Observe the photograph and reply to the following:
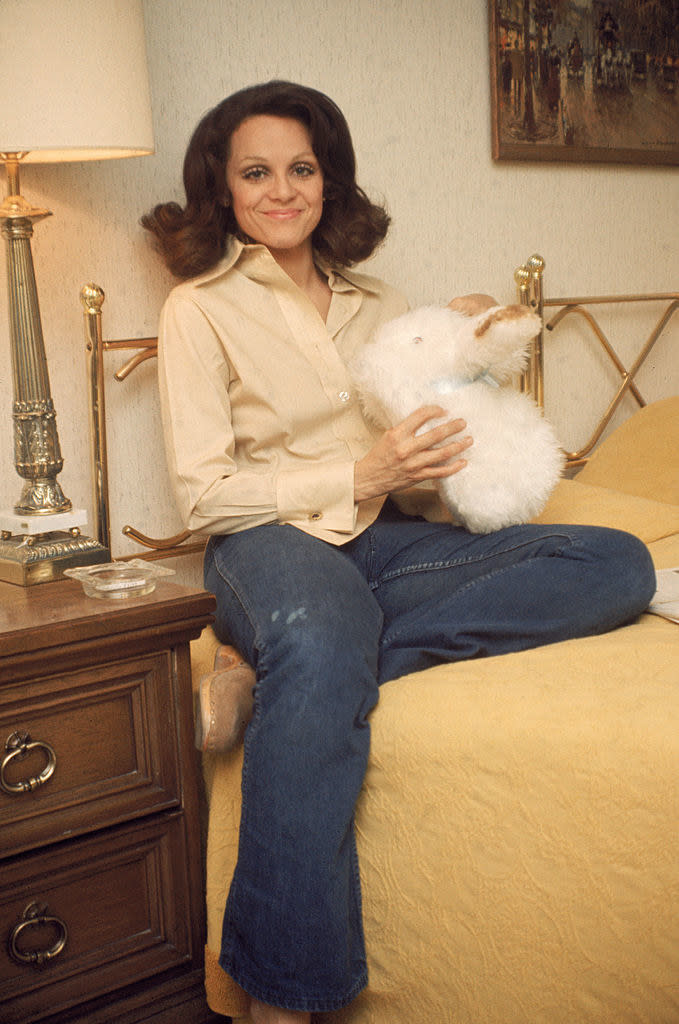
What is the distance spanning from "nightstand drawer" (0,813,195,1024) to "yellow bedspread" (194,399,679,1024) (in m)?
0.08

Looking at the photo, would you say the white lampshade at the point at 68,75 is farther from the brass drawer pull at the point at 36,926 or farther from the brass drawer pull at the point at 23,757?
the brass drawer pull at the point at 36,926

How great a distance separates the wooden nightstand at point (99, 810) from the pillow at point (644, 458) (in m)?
1.27

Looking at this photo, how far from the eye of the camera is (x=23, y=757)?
1.23 metres

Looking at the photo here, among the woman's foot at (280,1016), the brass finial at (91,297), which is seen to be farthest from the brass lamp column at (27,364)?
the woman's foot at (280,1016)

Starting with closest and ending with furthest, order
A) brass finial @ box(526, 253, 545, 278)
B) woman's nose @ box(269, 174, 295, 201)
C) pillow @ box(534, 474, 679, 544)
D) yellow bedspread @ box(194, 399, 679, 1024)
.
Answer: yellow bedspread @ box(194, 399, 679, 1024)
woman's nose @ box(269, 174, 295, 201)
pillow @ box(534, 474, 679, 544)
brass finial @ box(526, 253, 545, 278)

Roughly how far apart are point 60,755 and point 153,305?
0.93m

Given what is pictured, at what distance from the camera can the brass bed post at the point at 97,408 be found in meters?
1.72

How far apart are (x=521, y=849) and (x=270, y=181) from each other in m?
1.14

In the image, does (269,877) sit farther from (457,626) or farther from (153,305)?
(153,305)

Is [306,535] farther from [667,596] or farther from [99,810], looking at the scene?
[667,596]

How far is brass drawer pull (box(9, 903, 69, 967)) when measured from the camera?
1.24m

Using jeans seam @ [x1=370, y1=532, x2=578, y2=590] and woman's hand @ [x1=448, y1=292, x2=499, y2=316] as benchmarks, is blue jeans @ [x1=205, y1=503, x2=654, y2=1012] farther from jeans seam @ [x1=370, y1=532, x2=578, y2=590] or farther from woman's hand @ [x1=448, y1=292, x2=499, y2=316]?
woman's hand @ [x1=448, y1=292, x2=499, y2=316]

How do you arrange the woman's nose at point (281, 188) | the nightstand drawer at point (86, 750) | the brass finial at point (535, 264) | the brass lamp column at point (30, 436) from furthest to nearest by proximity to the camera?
the brass finial at point (535, 264), the woman's nose at point (281, 188), the brass lamp column at point (30, 436), the nightstand drawer at point (86, 750)

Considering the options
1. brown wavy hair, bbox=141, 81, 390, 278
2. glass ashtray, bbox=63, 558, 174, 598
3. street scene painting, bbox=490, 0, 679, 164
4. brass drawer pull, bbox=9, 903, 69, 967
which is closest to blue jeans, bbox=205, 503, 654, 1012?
glass ashtray, bbox=63, 558, 174, 598
